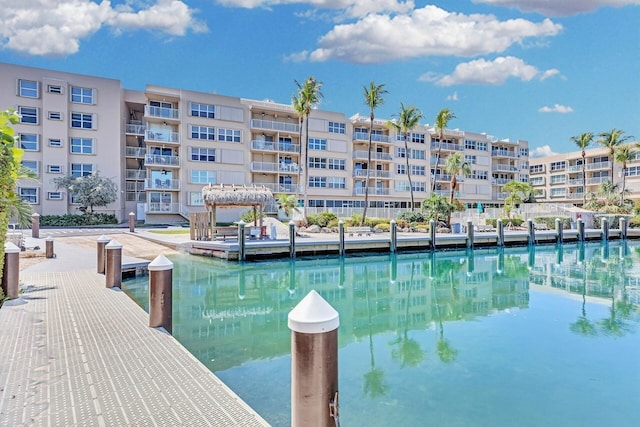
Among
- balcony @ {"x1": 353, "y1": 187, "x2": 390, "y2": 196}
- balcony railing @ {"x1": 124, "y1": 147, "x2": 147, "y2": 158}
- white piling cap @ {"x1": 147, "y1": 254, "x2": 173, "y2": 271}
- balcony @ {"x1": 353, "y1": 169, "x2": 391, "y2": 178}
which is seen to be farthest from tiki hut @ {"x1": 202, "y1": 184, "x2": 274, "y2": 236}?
balcony @ {"x1": 353, "y1": 169, "x2": 391, "y2": 178}

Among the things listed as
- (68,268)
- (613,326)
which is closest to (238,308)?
(68,268)

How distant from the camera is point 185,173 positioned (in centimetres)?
3844

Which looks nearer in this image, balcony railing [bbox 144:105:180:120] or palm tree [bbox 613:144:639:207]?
balcony railing [bbox 144:105:180:120]

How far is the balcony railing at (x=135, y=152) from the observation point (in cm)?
3934

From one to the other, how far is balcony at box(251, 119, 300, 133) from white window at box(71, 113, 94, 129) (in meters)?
15.4

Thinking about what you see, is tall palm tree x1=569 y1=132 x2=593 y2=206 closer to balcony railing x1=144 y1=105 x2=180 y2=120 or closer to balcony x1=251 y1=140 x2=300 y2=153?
balcony x1=251 y1=140 x2=300 y2=153

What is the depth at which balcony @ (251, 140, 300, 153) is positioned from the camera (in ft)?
135

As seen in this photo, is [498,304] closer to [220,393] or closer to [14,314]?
[220,393]

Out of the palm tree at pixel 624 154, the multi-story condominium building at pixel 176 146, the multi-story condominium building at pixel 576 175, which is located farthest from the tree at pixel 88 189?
the palm tree at pixel 624 154

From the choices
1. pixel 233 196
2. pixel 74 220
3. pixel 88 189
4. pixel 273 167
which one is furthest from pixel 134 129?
pixel 233 196

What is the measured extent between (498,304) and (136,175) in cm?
3778

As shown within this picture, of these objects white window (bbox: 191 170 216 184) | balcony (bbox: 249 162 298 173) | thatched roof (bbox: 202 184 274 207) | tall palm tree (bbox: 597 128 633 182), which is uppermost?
tall palm tree (bbox: 597 128 633 182)

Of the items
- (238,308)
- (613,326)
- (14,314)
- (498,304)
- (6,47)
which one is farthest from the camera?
(6,47)

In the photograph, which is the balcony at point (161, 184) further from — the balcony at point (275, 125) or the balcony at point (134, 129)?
the balcony at point (275, 125)
